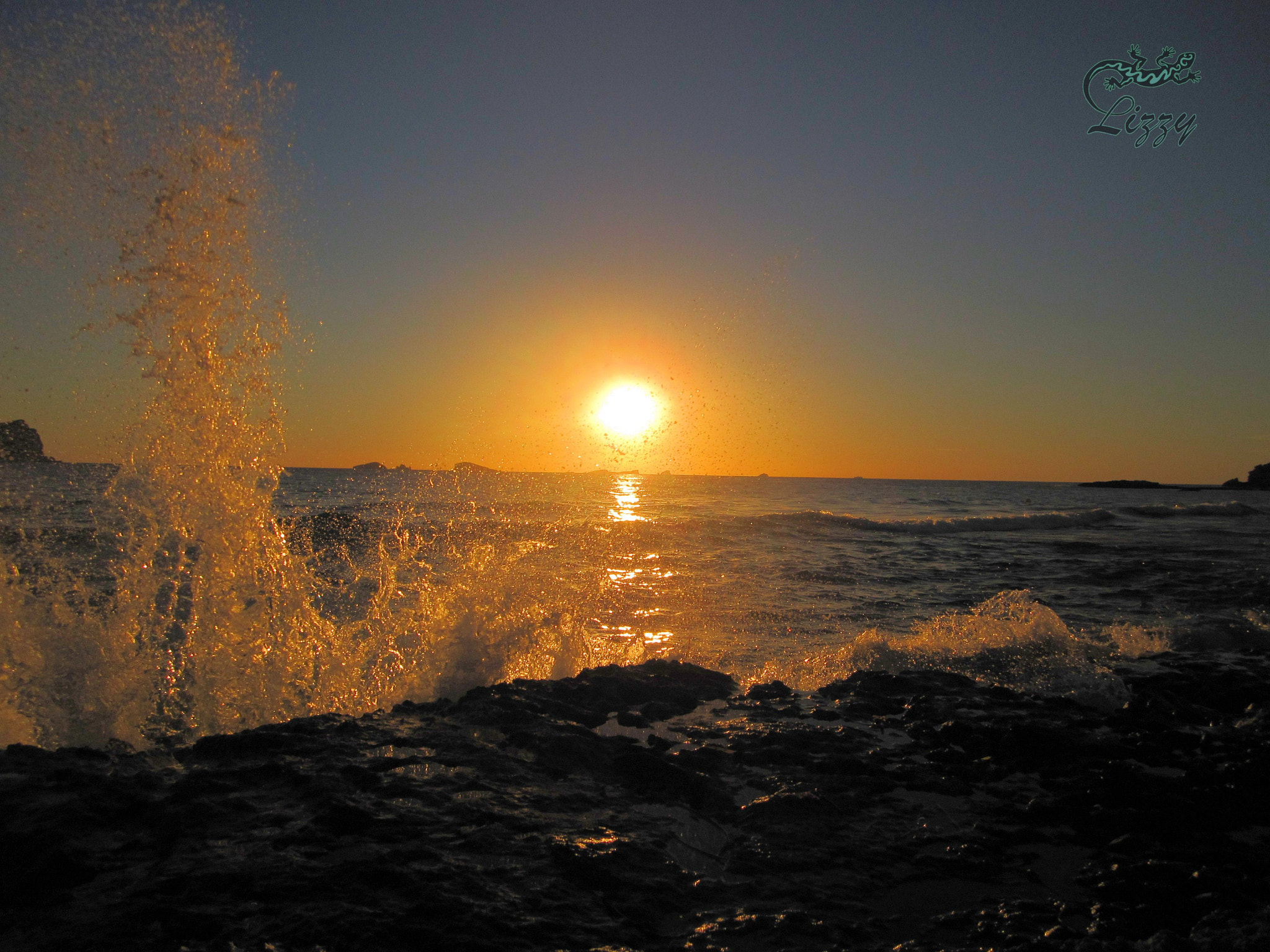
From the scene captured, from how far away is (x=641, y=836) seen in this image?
3479mm

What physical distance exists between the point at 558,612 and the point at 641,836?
4897 millimetres

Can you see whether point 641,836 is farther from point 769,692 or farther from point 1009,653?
point 1009,653

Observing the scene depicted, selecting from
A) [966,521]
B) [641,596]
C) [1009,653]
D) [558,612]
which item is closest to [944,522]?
[966,521]

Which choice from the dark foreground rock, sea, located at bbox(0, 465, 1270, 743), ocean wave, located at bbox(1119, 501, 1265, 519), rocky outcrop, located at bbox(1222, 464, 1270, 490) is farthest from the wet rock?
rocky outcrop, located at bbox(1222, 464, 1270, 490)

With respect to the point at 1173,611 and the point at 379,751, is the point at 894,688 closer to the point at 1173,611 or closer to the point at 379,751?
the point at 379,751

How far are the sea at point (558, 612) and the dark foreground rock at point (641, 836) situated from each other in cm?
129

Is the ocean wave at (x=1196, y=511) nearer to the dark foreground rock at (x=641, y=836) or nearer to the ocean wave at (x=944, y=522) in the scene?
the ocean wave at (x=944, y=522)

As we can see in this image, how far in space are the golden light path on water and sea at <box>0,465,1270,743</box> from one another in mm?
66

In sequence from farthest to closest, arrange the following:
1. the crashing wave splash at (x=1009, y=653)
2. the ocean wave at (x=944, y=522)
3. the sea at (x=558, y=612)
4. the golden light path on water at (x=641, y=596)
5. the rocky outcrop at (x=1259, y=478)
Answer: the rocky outcrop at (x=1259, y=478), the ocean wave at (x=944, y=522), the golden light path on water at (x=641, y=596), the crashing wave splash at (x=1009, y=653), the sea at (x=558, y=612)

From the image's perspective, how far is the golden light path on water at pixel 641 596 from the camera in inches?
363

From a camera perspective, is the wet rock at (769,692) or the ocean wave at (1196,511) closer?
the wet rock at (769,692)

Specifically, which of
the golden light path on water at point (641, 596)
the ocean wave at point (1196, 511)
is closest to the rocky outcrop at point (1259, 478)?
the ocean wave at point (1196, 511)

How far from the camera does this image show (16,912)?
248 cm

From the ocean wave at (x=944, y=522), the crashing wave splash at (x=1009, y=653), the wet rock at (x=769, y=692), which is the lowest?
the wet rock at (x=769, y=692)
